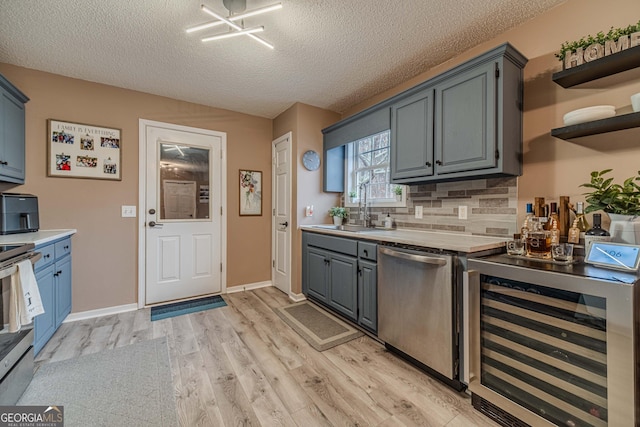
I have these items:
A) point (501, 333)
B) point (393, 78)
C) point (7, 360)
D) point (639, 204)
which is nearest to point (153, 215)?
point (7, 360)

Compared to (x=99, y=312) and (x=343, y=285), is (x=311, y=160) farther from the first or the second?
(x=99, y=312)

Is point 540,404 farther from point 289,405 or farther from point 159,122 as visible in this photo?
point 159,122

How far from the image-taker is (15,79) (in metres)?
2.50

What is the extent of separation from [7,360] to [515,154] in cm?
338

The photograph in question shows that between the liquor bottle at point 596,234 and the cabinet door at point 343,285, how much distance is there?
1.54m

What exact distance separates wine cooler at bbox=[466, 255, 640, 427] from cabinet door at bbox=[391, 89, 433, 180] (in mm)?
1004

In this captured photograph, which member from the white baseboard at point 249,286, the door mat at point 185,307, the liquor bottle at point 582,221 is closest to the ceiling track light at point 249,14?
the liquor bottle at point 582,221

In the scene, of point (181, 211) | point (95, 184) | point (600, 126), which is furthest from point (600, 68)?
point (95, 184)

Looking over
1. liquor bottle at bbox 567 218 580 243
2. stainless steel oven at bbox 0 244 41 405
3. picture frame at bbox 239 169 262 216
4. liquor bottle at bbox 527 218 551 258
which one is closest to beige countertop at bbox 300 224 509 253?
liquor bottle at bbox 527 218 551 258

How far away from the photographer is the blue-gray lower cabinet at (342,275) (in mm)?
2301

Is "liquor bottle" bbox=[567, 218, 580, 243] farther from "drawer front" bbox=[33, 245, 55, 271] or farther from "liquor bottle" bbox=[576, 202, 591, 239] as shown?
"drawer front" bbox=[33, 245, 55, 271]

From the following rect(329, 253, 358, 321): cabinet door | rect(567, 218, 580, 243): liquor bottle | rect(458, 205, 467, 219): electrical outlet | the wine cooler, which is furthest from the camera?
rect(329, 253, 358, 321): cabinet door

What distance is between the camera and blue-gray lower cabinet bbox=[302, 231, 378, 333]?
7.55 feet

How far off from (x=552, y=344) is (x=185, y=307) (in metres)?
3.29
